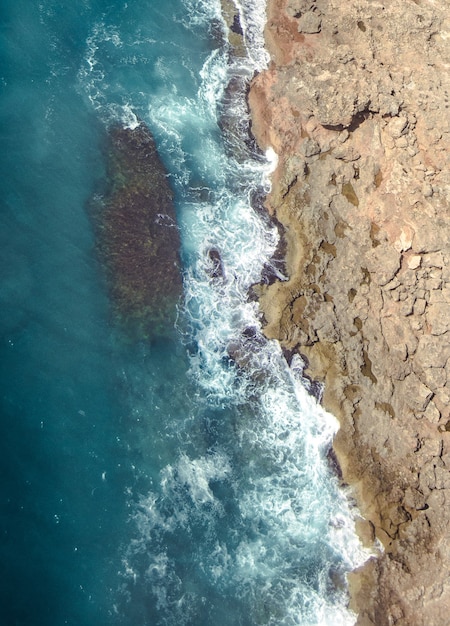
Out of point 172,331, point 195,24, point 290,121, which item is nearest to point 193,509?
point 172,331

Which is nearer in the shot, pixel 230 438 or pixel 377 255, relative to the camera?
pixel 230 438

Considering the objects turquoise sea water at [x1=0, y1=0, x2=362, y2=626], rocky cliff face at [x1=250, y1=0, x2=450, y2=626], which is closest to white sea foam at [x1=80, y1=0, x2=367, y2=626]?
turquoise sea water at [x1=0, y1=0, x2=362, y2=626]

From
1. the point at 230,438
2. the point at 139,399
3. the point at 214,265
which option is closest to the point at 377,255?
the point at 214,265

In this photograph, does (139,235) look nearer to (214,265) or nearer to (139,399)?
(214,265)

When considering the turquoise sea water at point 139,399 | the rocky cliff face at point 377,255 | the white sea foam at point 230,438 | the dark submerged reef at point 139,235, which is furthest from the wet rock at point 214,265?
the rocky cliff face at point 377,255

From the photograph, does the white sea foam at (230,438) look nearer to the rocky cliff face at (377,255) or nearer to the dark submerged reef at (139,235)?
the dark submerged reef at (139,235)

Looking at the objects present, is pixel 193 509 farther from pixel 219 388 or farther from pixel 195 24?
pixel 195 24

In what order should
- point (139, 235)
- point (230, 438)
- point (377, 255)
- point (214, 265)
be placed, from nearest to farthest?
point (230, 438)
point (377, 255)
point (139, 235)
point (214, 265)
